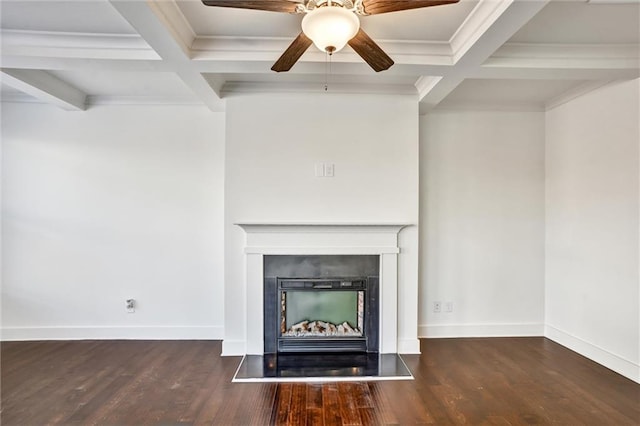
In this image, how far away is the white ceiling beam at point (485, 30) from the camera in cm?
170

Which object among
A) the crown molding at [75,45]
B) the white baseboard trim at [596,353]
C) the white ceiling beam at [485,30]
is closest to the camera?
the white ceiling beam at [485,30]

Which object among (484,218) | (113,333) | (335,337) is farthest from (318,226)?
(113,333)

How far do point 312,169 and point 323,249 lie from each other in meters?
0.74

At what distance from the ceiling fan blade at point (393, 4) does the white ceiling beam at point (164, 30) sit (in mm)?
1112

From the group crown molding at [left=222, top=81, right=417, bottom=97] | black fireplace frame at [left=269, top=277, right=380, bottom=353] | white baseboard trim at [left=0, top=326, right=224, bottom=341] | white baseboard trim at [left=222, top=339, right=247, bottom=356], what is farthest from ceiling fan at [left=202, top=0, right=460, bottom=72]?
white baseboard trim at [left=0, top=326, right=224, bottom=341]

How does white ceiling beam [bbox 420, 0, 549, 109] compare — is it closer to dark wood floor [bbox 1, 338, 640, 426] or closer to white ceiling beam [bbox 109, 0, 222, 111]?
white ceiling beam [bbox 109, 0, 222, 111]

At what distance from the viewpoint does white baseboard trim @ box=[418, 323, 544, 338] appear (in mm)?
3461

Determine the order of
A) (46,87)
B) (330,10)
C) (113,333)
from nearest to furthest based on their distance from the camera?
(330,10) → (46,87) → (113,333)

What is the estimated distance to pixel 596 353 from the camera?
2.91 m

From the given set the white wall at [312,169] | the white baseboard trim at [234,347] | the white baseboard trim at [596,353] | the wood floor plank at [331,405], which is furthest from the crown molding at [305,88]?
the white baseboard trim at [596,353]

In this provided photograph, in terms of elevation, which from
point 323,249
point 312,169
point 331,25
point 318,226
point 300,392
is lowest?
point 300,392

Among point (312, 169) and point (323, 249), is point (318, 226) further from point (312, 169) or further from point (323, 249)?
point (312, 169)

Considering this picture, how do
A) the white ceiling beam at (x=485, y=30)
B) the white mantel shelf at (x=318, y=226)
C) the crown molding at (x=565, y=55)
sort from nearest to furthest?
1. the white ceiling beam at (x=485, y=30)
2. the crown molding at (x=565, y=55)
3. the white mantel shelf at (x=318, y=226)

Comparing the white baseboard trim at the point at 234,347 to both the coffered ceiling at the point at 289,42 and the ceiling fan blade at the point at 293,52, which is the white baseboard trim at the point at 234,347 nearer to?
the coffered ceiling at the point at 289,42
